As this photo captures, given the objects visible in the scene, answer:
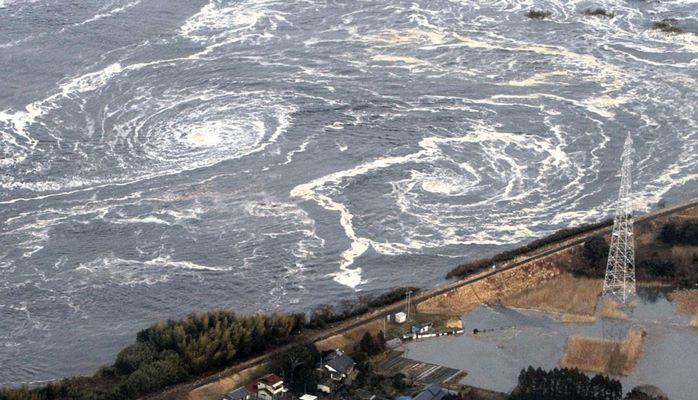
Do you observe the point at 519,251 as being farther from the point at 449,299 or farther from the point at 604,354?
the point at 604,354

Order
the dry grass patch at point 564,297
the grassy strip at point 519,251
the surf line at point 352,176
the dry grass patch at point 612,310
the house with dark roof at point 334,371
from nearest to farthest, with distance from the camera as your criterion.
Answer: the house with dark roof at point 334,371 < the dry grass patch at point 612,310 < the dry grass patch at point 564,297 < the grassy strip at point 519,251 < the surf line at point 352,176

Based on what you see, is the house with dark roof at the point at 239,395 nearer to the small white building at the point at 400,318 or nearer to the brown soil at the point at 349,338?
the brown soil at the point at 349,338

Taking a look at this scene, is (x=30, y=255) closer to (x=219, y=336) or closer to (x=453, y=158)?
(x=219, y=336)

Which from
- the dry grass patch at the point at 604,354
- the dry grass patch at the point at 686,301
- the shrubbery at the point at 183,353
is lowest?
the dry grass patch at the point at 686,301

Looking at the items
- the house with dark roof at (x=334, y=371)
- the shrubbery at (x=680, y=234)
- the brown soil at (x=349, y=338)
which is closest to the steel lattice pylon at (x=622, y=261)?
the shrubbery at (x=680, y=234)

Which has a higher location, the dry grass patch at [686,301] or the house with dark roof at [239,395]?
the house with dark roof at [239,395]

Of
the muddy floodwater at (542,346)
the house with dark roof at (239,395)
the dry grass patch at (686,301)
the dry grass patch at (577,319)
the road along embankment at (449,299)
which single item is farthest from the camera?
the dry grass patch at (686,301)

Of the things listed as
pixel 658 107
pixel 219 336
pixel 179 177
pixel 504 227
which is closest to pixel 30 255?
pixel 179 177
